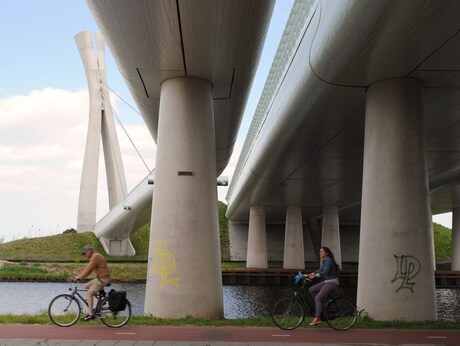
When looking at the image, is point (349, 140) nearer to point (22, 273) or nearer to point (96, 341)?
point (96, 341)

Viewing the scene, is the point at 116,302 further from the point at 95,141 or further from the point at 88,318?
→ the point at 95,141

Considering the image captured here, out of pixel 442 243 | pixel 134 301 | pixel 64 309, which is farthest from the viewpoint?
pixel 442 243

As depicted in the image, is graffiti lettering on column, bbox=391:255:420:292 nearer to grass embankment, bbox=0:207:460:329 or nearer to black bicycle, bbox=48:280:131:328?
grass embankment, bbox=0:207:460:329

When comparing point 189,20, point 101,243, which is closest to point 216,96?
point 189,20

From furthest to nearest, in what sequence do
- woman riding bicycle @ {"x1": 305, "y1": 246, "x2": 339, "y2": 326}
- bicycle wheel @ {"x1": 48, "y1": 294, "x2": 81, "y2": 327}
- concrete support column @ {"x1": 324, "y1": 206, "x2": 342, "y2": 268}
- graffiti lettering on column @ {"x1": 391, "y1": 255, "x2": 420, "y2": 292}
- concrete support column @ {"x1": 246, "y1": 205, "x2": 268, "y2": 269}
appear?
concrete support column @ {"x1": 246, "y1": 205, "x2": 268, "y2": 269} → concrete support column @ {"x1": 324, "y1": 206, "x2": 342, "y2": 268} → graffiti lettering on column @ {"x1": 391, "y1": 255, "x2": 420, "y2": 292} → woman riding bicycle @ {"x1": 305, "y1": 246, "x2": 339, "y2": 326} → bicycle wheel @ {"x1": 48, "y1": 294, "x2": 81, "y2": 327}

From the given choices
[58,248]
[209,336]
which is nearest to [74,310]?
[209,336]

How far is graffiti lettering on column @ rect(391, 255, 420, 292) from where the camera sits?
10.8 meters

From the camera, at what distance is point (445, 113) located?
1611cm

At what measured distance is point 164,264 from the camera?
1198 cm

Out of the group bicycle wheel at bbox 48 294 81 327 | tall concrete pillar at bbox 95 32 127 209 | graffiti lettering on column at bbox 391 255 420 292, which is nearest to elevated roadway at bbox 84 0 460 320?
graffiti lettering on column at bbox 391 255 420 292

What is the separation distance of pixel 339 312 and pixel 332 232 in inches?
1394

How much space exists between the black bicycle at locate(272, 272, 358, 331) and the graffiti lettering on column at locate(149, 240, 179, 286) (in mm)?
3432

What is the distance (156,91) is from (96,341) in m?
8.52

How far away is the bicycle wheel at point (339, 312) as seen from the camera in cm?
923
